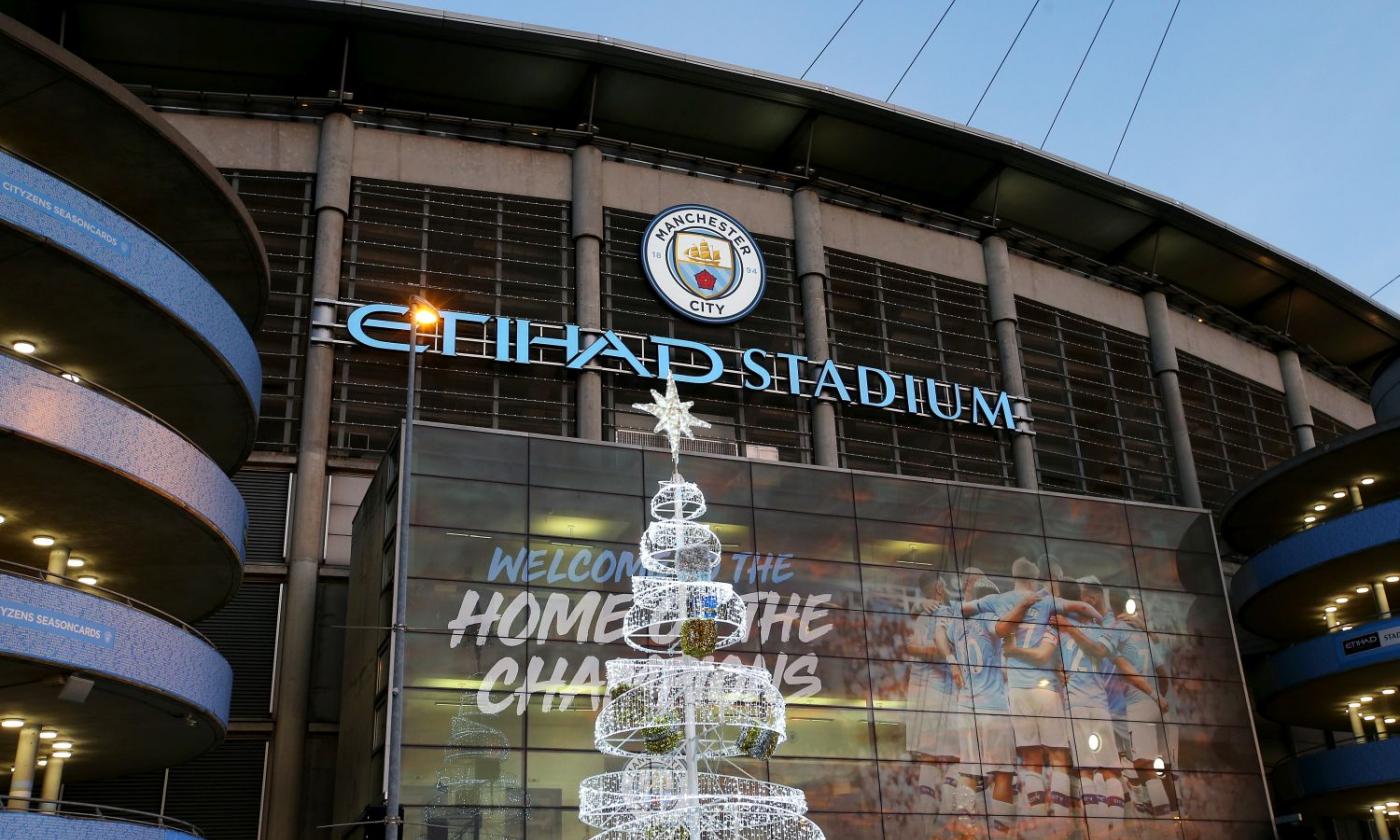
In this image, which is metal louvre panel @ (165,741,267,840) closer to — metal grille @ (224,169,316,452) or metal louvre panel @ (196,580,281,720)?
metal louvre panel @ (196,580,281,720)

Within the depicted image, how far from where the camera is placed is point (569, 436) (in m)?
41.8

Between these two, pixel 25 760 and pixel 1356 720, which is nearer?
pixel 25 760

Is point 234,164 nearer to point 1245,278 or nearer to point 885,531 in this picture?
point 885,531

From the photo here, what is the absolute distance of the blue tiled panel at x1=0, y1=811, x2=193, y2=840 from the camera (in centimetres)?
2069

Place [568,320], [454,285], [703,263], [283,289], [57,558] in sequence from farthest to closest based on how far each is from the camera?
[703,263] → [568,320] → [454,285] → [283,289] → [57,558]

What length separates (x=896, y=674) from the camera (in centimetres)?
3594

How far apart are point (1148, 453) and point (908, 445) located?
11.4 m

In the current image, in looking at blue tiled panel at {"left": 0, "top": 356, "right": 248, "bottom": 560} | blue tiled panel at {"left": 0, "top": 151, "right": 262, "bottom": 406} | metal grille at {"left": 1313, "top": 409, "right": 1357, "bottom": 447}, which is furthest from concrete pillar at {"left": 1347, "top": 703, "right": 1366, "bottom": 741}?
blue tiled panel at {"left": 0, "top": 151, "right": 262, "bottom": 406}

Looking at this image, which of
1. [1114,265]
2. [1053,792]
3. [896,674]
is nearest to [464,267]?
[896,674]

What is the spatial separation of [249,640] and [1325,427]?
48.7m

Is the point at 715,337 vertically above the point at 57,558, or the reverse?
the point at 715,337

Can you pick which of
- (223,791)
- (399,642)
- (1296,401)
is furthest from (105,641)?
(1296,401)

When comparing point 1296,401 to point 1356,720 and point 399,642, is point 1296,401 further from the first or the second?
point 399,642

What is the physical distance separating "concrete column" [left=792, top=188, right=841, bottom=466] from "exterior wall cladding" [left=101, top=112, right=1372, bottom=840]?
119mm
